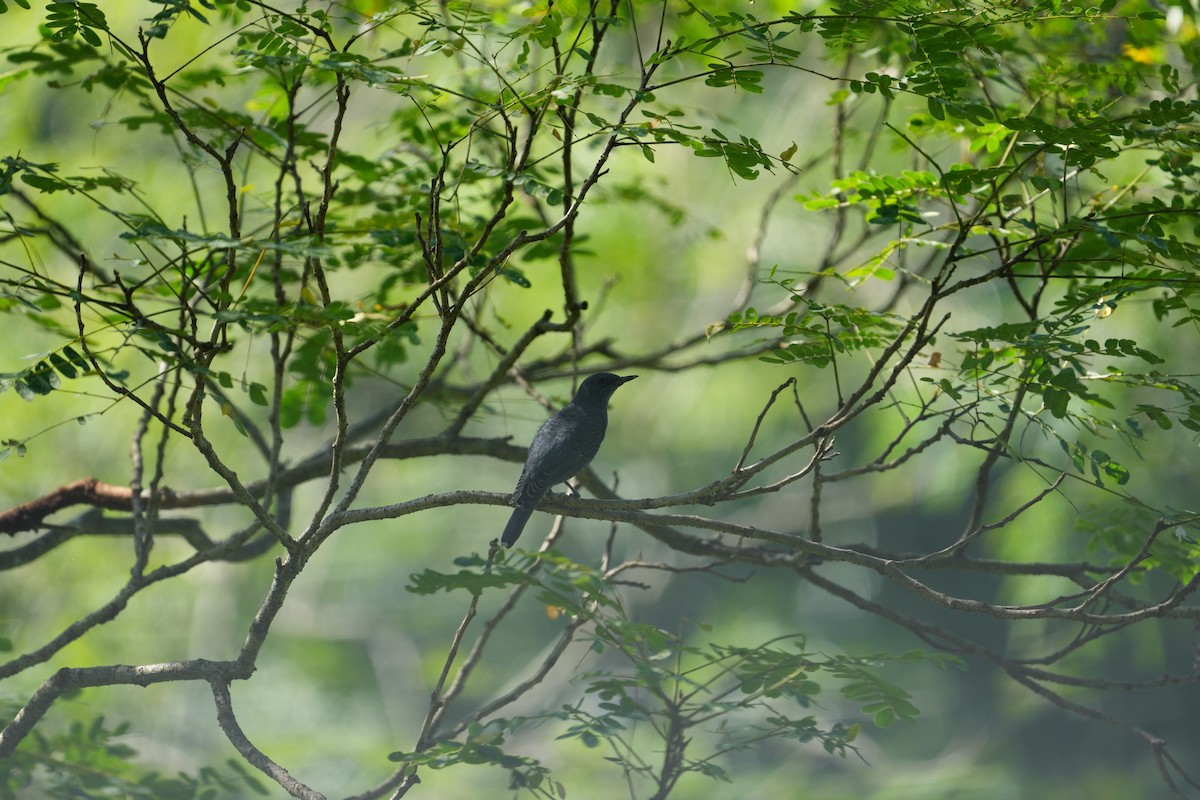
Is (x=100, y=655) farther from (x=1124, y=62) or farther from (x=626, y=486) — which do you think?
(x=1124, y=62)

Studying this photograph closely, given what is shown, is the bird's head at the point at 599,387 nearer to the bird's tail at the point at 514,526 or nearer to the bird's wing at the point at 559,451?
the bird's wing at the point at 559,451

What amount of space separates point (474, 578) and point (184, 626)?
5.21 meters

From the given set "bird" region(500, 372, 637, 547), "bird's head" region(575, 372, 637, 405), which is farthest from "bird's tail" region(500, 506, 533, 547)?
"bird's head" region(575, 372, 637, 405)

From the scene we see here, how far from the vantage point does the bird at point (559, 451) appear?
77.7 inches

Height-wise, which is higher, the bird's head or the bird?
the bird's head

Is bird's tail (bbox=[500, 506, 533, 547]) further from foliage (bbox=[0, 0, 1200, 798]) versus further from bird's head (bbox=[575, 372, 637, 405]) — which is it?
bird's head (bbox=[575, 372, 637, 405])

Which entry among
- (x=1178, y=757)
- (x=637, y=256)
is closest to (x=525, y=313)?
(x=637, y=256)

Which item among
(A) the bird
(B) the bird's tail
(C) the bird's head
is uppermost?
(C) the bird's head

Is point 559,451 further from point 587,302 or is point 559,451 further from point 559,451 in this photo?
point 587,302

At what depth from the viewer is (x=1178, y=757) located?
5047 millimetres

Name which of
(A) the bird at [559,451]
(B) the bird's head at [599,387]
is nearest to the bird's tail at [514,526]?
(A) the bird at [559,451]

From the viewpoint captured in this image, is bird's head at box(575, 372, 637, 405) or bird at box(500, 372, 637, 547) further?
bird's head at box(575, 372, 637, 405)

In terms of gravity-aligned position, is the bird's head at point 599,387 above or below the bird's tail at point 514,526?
above

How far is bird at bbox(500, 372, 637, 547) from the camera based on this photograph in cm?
197
